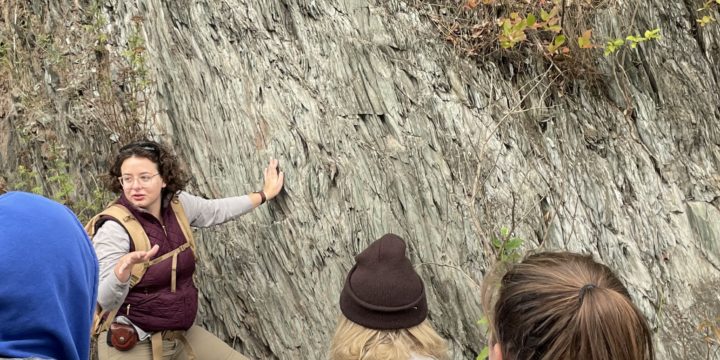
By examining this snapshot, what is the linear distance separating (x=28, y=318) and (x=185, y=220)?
301 cm

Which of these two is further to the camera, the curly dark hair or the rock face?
the rock face

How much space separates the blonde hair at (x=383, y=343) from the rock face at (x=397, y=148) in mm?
2247

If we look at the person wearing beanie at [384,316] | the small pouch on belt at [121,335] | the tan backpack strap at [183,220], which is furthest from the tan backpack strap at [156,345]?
the person wearing beanie at [384,316]

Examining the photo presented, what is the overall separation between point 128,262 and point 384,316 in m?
1.72

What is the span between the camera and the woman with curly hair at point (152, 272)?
4.29 meters

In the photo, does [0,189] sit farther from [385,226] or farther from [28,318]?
[28,318]

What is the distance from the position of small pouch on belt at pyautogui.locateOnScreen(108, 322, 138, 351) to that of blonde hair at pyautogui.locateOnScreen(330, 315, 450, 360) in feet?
6.16

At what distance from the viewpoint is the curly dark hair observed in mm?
4801

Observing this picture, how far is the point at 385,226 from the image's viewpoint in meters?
5.80

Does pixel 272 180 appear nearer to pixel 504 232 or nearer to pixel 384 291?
pixel 504 232

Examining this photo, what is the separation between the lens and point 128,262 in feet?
12.9

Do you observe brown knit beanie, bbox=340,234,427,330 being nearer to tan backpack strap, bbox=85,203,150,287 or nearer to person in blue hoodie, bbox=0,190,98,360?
person in blue hoodie, bbox=0,190,98,360

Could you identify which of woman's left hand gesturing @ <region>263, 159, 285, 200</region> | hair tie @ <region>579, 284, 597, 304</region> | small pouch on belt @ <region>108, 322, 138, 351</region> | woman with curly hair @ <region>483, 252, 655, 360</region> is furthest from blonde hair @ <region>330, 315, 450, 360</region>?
woman's left hand gesturing @ <region>263, 159, 285, 200</region>

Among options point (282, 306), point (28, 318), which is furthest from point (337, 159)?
point (28, 318)
